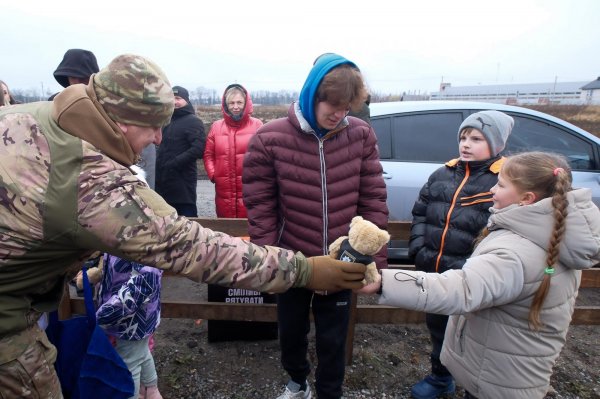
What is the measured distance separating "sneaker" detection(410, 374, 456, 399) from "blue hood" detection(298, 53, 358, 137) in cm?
180

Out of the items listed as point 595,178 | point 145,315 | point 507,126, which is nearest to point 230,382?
point 145,315

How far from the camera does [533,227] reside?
1640mm

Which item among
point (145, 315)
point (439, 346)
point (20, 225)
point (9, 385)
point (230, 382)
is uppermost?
point (20, 225)

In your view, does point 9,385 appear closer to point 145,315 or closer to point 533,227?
point 145,315

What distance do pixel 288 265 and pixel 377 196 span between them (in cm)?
101

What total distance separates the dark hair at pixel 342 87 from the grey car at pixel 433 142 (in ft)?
7.13

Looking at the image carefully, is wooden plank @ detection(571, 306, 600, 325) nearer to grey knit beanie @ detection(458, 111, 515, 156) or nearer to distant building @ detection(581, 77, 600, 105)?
grey knit beanie @ detection(458, 111, 515, 156)

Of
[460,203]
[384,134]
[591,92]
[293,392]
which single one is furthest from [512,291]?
[591,92]

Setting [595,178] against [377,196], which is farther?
[595,178]

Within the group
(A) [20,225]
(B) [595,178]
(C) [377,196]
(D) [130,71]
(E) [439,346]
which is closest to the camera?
(A) [20,225]

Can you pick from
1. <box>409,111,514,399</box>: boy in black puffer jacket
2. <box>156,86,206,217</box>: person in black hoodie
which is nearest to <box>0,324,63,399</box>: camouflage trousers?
<box>409,111,514,399</box>: boy in black puffer jacket

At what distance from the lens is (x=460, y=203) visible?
94.9 inches

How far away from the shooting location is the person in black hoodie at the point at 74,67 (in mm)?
3715

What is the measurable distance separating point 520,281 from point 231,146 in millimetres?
3210
